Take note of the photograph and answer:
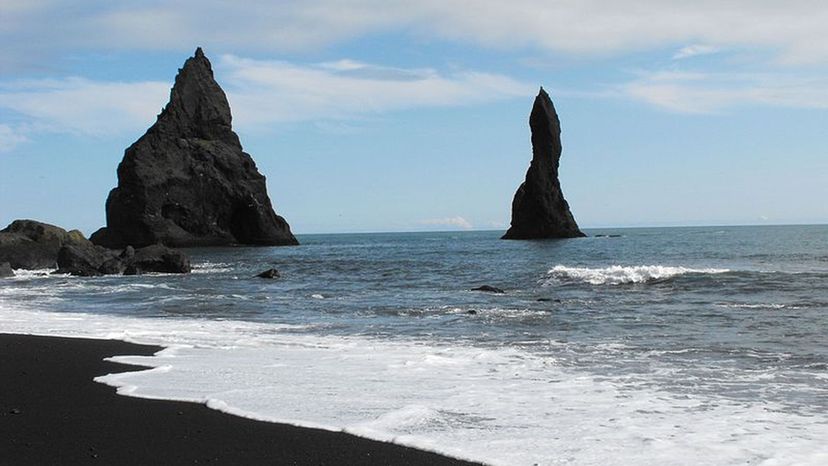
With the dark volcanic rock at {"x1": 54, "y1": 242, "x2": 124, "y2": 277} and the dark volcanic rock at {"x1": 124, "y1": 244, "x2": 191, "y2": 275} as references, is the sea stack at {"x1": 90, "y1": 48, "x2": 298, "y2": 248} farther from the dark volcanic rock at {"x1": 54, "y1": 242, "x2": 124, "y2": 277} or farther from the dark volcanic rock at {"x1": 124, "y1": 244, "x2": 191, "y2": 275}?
the dark volcanic rock at {"x1": 124, "y1": 244, "x2": 191, "y2": 275}

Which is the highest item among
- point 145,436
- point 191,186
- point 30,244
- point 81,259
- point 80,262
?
point 191,186

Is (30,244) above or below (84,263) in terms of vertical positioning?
above

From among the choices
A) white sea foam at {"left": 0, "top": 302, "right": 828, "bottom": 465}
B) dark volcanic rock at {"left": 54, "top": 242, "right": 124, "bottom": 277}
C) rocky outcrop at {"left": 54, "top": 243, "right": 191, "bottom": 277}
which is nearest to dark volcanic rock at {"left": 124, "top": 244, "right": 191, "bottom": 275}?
rocky outcrop at {"left": 54, "top": 243, "right": 191, "bottom": 277}

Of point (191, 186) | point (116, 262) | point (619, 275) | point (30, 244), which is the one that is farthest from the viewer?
point (191, 186)

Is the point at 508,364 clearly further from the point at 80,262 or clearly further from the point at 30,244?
the point at 30,244

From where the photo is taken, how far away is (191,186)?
8812 centimetres

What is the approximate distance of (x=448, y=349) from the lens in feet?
41.2

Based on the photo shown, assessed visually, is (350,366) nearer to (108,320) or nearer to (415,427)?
(415,427)

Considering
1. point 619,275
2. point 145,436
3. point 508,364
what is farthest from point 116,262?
point 145,436

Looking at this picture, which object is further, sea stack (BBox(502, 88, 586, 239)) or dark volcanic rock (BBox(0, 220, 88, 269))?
sea stack (BBox(502, 88, 586, 239))

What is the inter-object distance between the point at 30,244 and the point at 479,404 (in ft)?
135

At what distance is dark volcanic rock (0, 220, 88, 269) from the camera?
41.5 metres

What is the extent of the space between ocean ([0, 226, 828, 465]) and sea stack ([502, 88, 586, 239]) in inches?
3276

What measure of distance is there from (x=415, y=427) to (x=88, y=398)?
354 centimetres
